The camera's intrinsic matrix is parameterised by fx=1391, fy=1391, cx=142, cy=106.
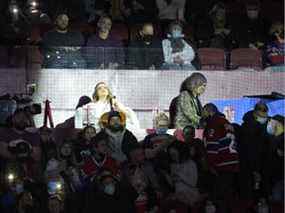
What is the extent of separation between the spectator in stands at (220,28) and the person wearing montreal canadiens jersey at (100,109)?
1.79 metres

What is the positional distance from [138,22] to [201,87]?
5.21 feet

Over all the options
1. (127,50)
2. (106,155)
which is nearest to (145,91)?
(127,50)

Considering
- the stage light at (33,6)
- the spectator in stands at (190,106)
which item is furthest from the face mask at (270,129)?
the stage light at (33,6)

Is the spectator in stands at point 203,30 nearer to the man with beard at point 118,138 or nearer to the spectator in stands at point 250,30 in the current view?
the spectator in stands at point 250,30

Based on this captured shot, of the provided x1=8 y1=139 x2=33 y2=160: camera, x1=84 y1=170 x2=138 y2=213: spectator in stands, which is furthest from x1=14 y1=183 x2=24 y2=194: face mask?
x1=84 y1=170 x2=138 y2=213: spectator in stands

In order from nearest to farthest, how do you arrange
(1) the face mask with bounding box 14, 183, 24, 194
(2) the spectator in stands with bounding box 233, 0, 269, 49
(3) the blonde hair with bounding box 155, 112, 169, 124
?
(1) the face mask with bounding box 14, 183, 24, 194 < (3) the blonde hair with bounding box 155, 112, 169, 124 < (2) the spectator in stands with bounding box 233, 0, 269, 49

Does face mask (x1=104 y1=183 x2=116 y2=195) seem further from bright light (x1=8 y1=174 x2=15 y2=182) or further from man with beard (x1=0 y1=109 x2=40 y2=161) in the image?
bright light (x1=8 y1=174 x2=15 y2=182)

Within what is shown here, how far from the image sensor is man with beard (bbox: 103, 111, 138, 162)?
16.0 m

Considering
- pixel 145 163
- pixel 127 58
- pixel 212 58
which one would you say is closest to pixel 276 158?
pixel 145 163

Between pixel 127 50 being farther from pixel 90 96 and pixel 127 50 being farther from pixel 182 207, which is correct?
pixel 182 207

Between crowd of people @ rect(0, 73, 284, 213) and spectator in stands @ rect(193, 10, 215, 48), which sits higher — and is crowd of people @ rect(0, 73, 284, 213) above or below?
below

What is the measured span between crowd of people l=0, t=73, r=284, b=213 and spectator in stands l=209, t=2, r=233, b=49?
1.35 m

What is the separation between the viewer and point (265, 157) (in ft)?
53.0

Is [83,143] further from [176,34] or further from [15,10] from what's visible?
[176,34]
